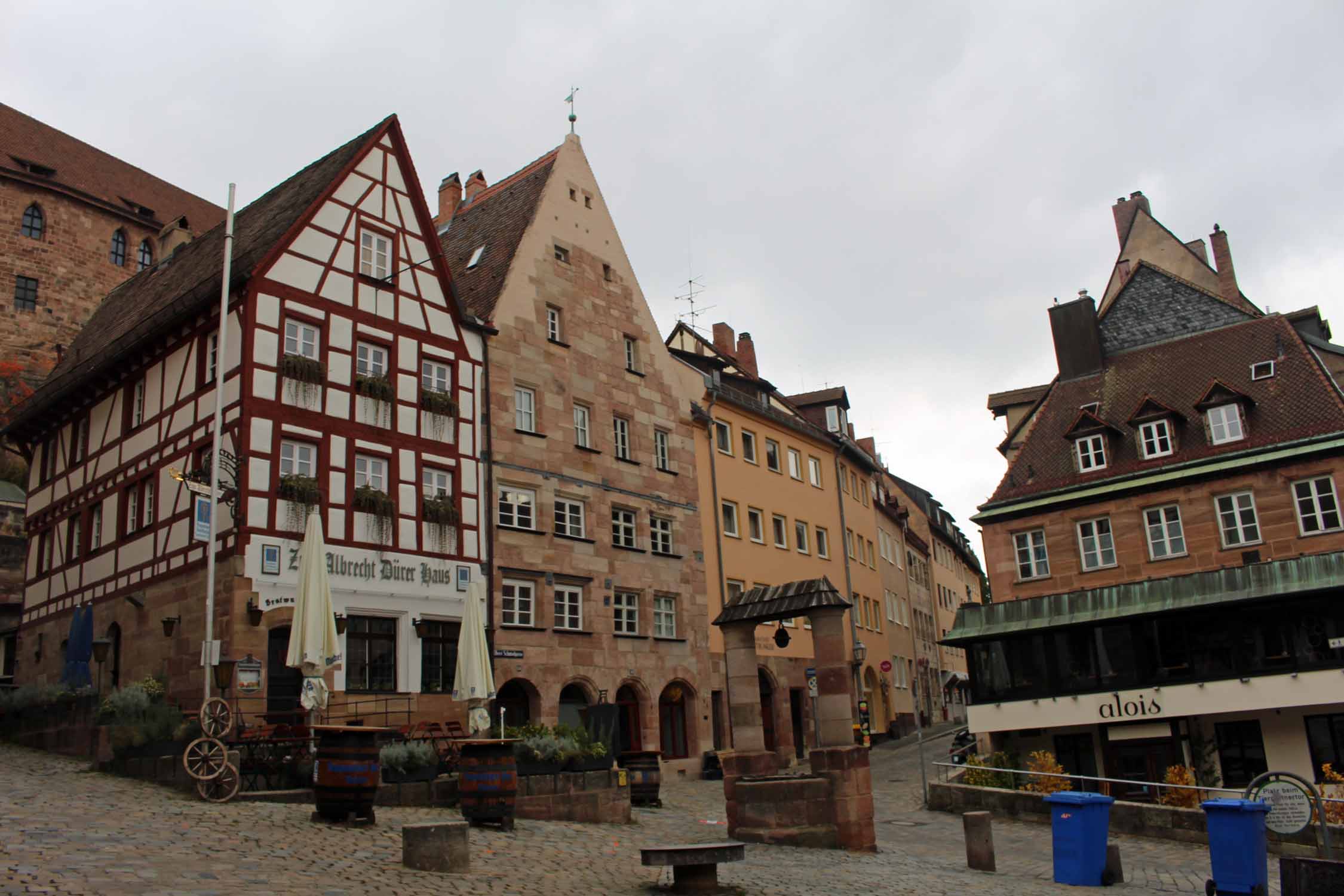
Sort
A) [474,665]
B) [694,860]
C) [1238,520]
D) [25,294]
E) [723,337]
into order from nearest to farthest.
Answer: [694,860] → [474,665] → [1238,520] → [723,337] → [25,294]

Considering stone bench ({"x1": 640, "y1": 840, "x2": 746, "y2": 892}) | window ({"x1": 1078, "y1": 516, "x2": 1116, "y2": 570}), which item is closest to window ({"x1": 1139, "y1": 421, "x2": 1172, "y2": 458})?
window ({"x1": 1078, "y1": 516, "x2": 1116, "y2": 570})

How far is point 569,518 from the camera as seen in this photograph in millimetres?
29156

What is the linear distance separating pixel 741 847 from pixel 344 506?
1381 centimetres

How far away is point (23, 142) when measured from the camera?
57094mm

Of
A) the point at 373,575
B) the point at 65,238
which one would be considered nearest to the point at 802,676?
the point at 373,575

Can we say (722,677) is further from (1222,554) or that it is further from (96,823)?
(96,823)

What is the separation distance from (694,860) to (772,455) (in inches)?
1118

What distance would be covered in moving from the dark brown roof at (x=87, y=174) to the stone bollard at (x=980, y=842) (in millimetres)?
53101

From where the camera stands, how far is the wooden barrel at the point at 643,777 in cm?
2188

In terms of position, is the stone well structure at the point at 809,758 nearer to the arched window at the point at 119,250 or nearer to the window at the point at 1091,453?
the window at the point at 1091,453

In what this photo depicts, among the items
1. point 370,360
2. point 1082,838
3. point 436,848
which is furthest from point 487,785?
point 370,360

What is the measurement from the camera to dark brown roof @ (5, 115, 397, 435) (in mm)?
23938

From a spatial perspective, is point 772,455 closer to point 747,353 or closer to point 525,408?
point 747,353

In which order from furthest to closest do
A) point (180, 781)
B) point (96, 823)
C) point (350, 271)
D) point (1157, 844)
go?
point (350, 271)
point (1157, 844)
point (180, 781)
point (96, 823)
